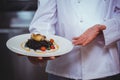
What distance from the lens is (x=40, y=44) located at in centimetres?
93

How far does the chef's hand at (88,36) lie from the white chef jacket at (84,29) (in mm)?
43

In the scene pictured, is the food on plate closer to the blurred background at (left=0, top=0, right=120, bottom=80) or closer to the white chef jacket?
the white chef jacket

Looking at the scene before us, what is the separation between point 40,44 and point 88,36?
7.5 inches

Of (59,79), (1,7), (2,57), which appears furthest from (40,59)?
(1,7)

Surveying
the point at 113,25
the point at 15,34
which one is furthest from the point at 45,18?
the point at 15,34

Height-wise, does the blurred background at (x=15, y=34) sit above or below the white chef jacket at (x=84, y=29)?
below

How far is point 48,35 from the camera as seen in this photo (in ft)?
3.18

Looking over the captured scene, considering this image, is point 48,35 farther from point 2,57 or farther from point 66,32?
point 2,57

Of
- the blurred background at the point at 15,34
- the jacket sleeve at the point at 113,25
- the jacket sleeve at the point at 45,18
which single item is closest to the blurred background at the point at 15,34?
the blurred background at the point at 15,34

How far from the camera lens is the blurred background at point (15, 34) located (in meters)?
2.32

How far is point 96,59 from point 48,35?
0.22 m

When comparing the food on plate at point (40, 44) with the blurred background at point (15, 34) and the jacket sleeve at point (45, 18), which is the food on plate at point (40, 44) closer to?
the jacket sleeve at point (45, 18)

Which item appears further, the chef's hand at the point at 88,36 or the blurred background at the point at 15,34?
the blurred background at the point at 15,34

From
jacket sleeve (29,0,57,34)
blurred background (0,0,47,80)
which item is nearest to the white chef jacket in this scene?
jacket sleeve (29,0,57,34)
